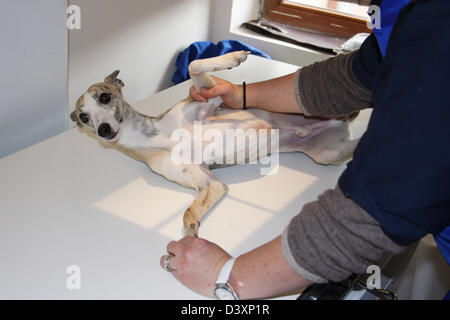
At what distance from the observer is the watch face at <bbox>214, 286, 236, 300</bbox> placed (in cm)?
94

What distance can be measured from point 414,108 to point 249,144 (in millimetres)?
749

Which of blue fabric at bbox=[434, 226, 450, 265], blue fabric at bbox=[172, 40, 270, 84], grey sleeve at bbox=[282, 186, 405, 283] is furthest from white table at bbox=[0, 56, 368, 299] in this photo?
blue fabric at bbox=[172, 40, 270, 84]

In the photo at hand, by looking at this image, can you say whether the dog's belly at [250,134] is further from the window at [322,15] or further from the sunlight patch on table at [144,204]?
the window at [322,15]

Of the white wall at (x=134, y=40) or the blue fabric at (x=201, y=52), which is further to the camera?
the blue fabric at (x=201, y=52)

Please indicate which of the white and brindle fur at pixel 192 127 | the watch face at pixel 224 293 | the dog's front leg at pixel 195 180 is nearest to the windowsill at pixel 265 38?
the white and brindle fur at pixel 192 127

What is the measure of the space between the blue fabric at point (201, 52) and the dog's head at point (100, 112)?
105 cm

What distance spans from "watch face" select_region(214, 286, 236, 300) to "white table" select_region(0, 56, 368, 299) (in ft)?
0.22

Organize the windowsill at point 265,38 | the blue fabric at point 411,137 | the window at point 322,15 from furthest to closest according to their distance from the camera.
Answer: the window at point 322,15 → the windowsill at point 265,38 → the blue fabric at point 411,137

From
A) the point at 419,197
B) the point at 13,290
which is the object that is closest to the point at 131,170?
the point at 13,290

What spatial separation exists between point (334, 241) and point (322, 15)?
2196 mm

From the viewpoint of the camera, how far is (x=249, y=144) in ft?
4.67

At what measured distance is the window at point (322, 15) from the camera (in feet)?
8.91

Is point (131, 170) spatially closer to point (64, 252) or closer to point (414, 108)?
point (64, 252)
